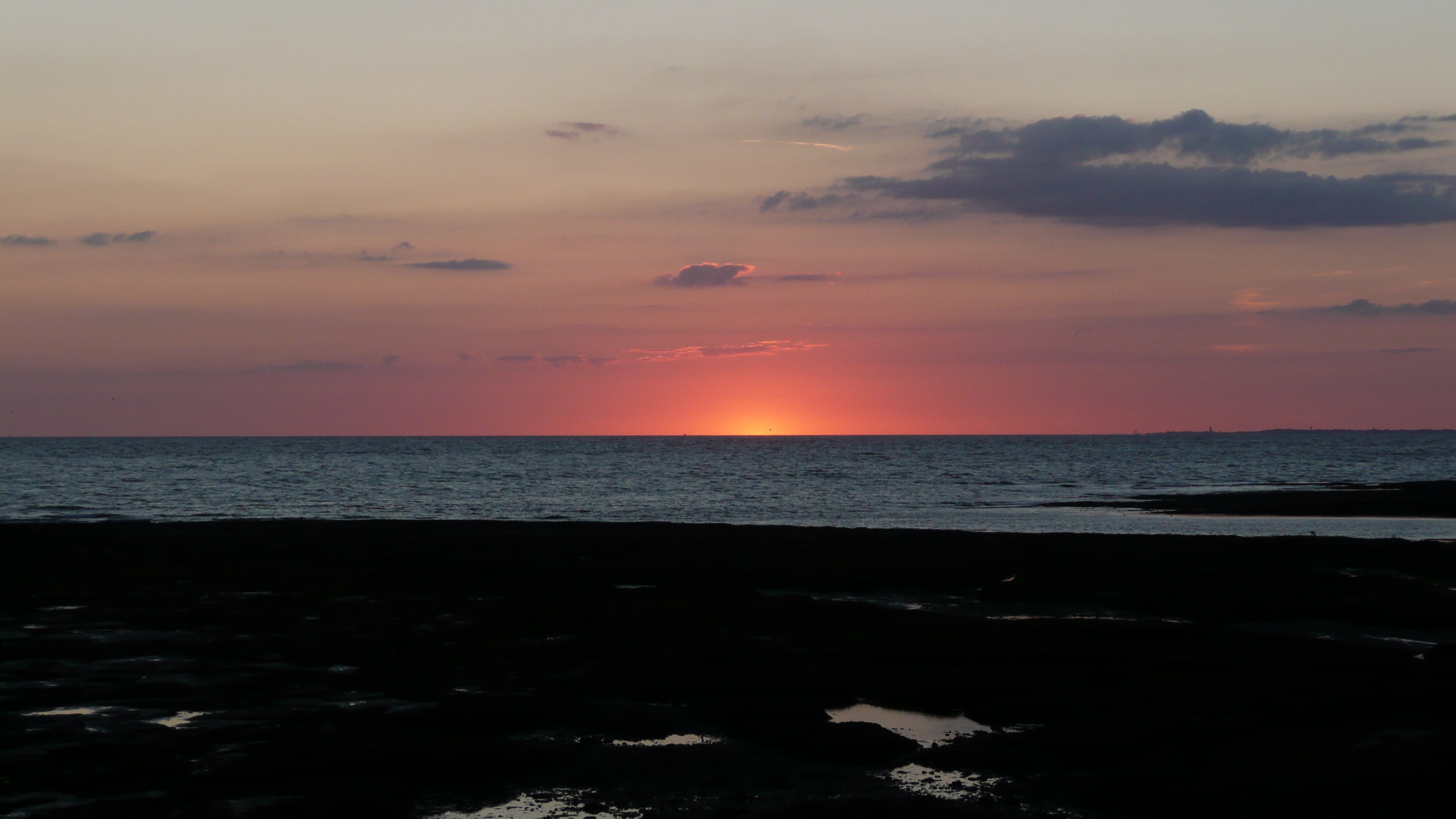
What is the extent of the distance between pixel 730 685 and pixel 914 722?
3.16 metres

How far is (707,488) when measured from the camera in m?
87.5

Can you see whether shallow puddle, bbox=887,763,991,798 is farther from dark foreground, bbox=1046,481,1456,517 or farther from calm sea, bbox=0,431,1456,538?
dark foreground, bbox=1046,481,1456,517

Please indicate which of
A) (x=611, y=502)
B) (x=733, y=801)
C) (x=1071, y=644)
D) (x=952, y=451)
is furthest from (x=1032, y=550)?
(x=952, y=451)

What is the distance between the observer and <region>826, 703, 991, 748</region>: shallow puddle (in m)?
15.4

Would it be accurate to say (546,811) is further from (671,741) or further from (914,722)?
(914,722)

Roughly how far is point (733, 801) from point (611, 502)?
58.3 meters

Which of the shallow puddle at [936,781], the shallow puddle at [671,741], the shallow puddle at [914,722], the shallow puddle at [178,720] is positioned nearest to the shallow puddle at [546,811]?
the shallow puddle at [671,741]

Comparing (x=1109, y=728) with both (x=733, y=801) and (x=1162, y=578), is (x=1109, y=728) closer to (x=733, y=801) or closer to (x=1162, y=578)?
(x=733, y=801)

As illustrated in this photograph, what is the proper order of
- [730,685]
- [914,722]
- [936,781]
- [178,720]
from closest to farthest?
[936,781], [178,720], [914,722], [730,685]

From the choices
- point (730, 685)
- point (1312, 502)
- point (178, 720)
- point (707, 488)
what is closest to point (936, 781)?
point (730, 685)

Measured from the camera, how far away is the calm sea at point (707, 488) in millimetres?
55000

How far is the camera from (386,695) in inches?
678

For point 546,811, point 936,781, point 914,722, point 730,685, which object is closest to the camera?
point 546,811

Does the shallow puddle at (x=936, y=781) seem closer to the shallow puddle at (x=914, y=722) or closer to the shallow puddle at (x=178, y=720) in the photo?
the shallow puddle at (x=914, y=722)
